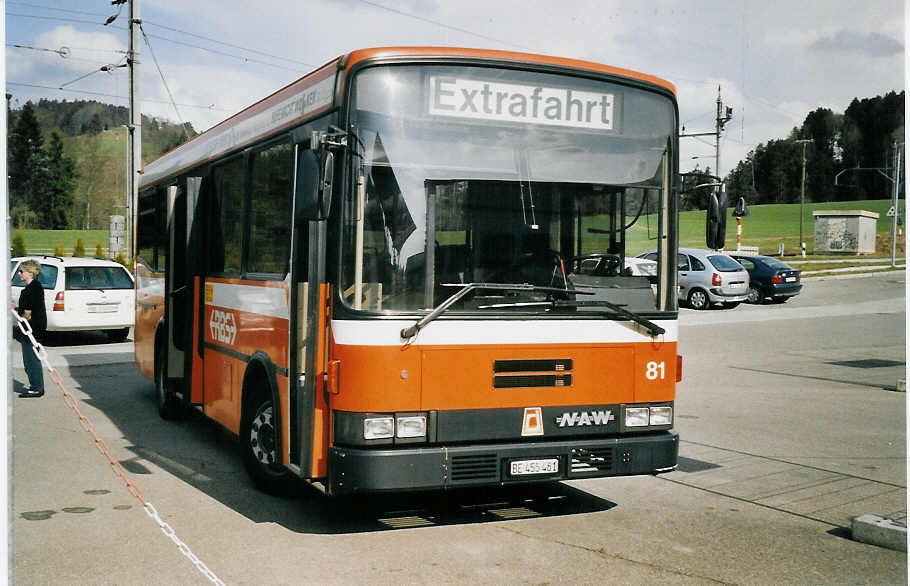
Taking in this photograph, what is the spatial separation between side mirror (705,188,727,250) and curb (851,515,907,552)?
6.89ft

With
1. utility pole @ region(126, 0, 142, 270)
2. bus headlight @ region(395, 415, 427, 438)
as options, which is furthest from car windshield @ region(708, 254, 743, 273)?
bus headlight @ region(395, 415, 427, 438)

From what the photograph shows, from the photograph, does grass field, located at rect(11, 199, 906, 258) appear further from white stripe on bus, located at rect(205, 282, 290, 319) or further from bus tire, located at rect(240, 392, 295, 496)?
bus tire, located at rect(240, 392, 295, 496)

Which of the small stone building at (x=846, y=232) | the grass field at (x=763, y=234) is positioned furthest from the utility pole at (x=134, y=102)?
the small stone building at (x=846, y=232)

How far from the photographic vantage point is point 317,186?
5805 mm

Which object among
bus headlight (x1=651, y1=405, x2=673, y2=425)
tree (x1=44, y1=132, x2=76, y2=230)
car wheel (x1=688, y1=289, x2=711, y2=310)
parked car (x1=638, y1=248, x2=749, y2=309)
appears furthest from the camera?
tree (x1=44, y1=132, x2=76, y2=230)

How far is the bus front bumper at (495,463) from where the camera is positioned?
19.2 feet

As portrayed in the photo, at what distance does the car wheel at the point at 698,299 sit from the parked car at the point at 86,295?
1608cm

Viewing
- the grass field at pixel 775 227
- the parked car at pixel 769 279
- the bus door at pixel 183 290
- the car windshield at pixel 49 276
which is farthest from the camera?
the grass field at pixel 775 227

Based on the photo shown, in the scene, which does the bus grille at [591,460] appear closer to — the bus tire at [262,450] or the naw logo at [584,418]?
the naw logo at [584,418]

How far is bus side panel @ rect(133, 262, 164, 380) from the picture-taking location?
11047mm

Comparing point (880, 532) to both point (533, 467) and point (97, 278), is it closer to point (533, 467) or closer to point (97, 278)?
point (533, 467)

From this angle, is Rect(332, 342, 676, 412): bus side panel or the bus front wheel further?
the bus front wheel

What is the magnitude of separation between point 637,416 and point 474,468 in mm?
1257

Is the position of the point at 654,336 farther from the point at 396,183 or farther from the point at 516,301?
the point at 396,183
